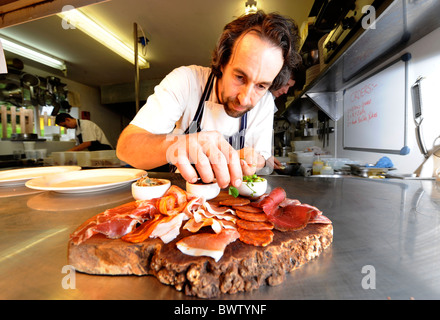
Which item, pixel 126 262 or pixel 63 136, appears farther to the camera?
pixel 63 136

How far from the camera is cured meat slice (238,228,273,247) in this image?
21.6 inches

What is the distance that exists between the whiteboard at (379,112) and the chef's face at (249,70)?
4.14 ft

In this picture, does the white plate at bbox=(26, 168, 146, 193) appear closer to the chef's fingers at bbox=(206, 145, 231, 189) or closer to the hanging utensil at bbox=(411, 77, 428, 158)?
the chef's fingers at bbox=(206, 145, 231, 189)

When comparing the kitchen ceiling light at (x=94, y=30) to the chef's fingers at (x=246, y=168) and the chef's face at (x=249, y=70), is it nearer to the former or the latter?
the chef's face at (x=249, y=70)

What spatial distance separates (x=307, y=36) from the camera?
230 centimetres

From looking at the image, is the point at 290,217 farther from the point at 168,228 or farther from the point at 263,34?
the point at 263,34

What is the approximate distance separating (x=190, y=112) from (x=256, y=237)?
153cm

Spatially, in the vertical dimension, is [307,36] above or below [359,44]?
above

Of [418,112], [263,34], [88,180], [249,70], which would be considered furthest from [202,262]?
[418,112]

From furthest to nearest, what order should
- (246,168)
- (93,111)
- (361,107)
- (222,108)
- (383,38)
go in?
(93,111)
(361,107)
(222,108)
(383,38)
(246,168)

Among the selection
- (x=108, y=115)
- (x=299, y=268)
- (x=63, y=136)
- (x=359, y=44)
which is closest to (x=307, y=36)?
(x=359, y=44)

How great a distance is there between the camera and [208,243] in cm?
53
